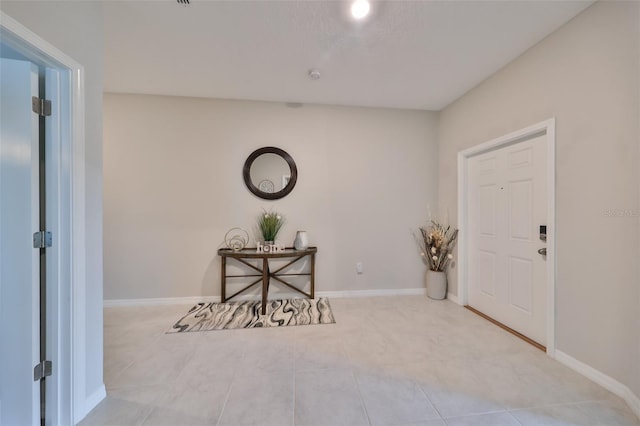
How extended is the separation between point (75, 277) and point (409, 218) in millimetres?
3225

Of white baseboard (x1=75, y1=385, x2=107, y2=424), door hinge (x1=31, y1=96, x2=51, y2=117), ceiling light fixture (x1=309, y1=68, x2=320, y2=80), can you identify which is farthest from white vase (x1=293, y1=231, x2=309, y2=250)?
door hinge (x1=31, y1=96, x2=51, y2=117)

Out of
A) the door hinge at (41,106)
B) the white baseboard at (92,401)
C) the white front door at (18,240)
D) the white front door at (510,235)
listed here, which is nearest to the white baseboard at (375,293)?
the white front door at (510,235)

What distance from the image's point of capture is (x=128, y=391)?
1449 millimetres

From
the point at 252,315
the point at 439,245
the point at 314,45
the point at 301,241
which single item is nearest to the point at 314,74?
the point at 314,45

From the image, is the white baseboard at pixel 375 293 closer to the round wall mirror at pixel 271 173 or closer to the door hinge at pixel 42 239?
the round wall mirror at pixel 271 173

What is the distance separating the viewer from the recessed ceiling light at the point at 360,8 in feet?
4.99

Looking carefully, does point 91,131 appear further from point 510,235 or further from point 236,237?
point 510,235

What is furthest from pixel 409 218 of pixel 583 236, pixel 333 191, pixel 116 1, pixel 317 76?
pixel 116 1

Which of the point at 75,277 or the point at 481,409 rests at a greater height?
the point at 75,277

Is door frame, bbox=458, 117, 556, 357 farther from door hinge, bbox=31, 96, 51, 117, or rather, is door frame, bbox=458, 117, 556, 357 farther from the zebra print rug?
door hinge, bbox=31, 96, 51, 117

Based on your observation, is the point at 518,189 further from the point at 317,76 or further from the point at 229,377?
the point at 229,377

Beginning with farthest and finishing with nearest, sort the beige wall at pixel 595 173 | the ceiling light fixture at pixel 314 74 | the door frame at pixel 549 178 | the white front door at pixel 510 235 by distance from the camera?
the ceiling light fixture at pixel 314 74 < the white front door at pixel 510 235 < the door frame at pixel 549 178 < the beige wall at pixel 595 173

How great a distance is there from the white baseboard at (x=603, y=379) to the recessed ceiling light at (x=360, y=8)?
2.85m

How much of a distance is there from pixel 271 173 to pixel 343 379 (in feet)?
7.56
